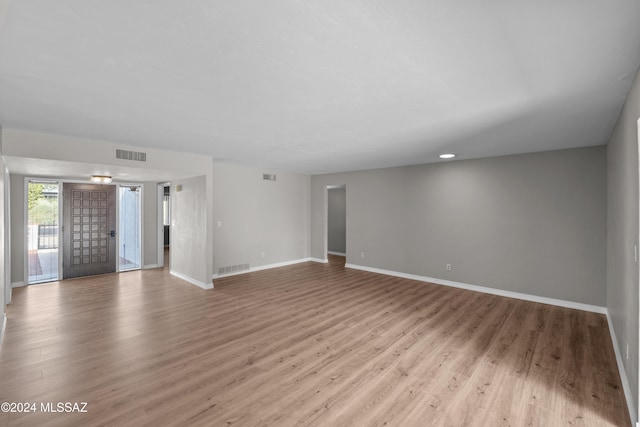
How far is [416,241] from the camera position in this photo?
5996mm

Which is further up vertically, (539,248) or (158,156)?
(158,156)

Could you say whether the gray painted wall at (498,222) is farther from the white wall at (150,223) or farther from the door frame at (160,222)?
the white wall at (150,223)

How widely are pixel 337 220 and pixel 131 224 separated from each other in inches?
235

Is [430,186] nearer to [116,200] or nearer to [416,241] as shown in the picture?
[416,241]

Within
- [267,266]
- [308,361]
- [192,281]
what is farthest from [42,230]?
[308,361]

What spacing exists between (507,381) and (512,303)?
8.24 feet

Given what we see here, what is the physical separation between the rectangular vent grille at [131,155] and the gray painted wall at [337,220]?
6.06 metres

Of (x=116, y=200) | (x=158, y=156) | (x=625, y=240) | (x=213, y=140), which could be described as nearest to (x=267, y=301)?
(x=213, y=140)

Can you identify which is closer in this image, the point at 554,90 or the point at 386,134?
the point at 554,90

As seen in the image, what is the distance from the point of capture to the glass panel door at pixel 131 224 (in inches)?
273

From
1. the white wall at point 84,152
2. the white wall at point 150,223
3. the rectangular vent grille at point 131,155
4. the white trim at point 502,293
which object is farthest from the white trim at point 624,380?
the white wall at point 150,223

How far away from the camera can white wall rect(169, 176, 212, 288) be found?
528 centimetres

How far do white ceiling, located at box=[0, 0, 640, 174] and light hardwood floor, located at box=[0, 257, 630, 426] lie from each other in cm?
244

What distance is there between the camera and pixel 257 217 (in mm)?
6852
